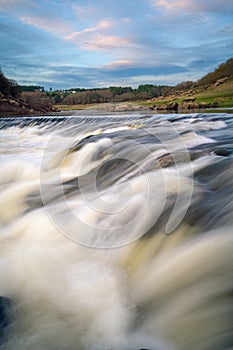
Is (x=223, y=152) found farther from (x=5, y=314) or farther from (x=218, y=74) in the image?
(x=218, y=74)

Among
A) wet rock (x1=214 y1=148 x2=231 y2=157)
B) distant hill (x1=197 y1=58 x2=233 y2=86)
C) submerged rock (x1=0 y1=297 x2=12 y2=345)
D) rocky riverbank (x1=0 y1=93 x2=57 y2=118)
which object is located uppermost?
distant hill (x1=197 y1=58 x2=233 y2=86)

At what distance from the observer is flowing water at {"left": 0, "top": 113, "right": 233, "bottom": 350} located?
200 centimetres

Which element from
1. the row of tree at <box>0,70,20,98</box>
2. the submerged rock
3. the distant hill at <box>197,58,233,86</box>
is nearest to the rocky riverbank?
the row of tree at <box>0,70,20,98</box>

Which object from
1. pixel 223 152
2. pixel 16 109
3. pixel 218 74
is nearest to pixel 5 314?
pixel 223 152

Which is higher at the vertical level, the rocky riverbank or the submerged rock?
the submerged rock

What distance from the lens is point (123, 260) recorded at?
292cm

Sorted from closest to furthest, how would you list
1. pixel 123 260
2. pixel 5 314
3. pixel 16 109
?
pixel 5 314 < pixel 123 260 < pixel 16 109

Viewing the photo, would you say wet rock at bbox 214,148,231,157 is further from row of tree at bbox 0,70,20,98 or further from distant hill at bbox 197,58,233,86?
distant hill at bbox 197,58,233,86

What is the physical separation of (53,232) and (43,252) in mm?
454

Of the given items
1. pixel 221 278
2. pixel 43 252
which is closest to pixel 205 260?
pixel 221 278

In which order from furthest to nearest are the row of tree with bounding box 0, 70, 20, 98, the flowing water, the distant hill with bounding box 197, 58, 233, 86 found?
the distant hill with bounding box 197, 58, 233, 86
the row of tree with bounding box 0, 70, 20, 98
the flowing water

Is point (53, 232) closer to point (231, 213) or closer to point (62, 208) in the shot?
point (62, 208)

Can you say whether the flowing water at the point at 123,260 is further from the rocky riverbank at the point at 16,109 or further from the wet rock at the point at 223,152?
the rocky riverbank at the point at 16,109

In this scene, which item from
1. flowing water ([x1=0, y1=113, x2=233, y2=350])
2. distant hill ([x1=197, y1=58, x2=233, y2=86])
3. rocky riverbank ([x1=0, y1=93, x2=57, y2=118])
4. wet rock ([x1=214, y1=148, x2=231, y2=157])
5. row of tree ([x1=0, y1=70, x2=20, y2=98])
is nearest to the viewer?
flowing water ([x1=0, y1=113, x2=233, y2=350])
